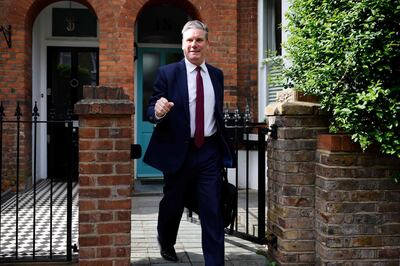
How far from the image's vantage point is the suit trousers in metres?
3.62

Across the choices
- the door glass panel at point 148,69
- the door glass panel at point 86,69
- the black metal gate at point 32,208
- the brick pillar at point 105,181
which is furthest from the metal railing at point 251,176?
the door glass panel at point 86,69

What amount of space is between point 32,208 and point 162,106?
484 centimetres

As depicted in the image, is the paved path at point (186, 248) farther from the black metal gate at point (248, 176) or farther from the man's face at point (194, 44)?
the man's face at point (194, 44)

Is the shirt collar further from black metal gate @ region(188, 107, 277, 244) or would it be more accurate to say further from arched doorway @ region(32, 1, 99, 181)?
arched doorway @ region(32, 1, 99, 181)

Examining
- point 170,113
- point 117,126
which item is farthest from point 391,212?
point 117,126

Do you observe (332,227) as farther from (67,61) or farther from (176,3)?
(67,61)

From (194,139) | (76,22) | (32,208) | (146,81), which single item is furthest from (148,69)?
(194,139)

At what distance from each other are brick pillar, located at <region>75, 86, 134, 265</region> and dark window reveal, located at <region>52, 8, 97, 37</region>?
284 inches

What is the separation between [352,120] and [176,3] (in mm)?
6341

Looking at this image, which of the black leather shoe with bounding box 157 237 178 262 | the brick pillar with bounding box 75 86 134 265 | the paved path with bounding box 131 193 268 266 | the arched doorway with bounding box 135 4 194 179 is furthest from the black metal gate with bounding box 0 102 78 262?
the arched doorway with bounding box 135 4 194 179

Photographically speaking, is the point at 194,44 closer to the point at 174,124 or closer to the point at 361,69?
the point at 174,124

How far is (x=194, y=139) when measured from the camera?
12.2 ft

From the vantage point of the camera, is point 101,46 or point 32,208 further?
point 101,46

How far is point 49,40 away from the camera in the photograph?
10.4 meters
